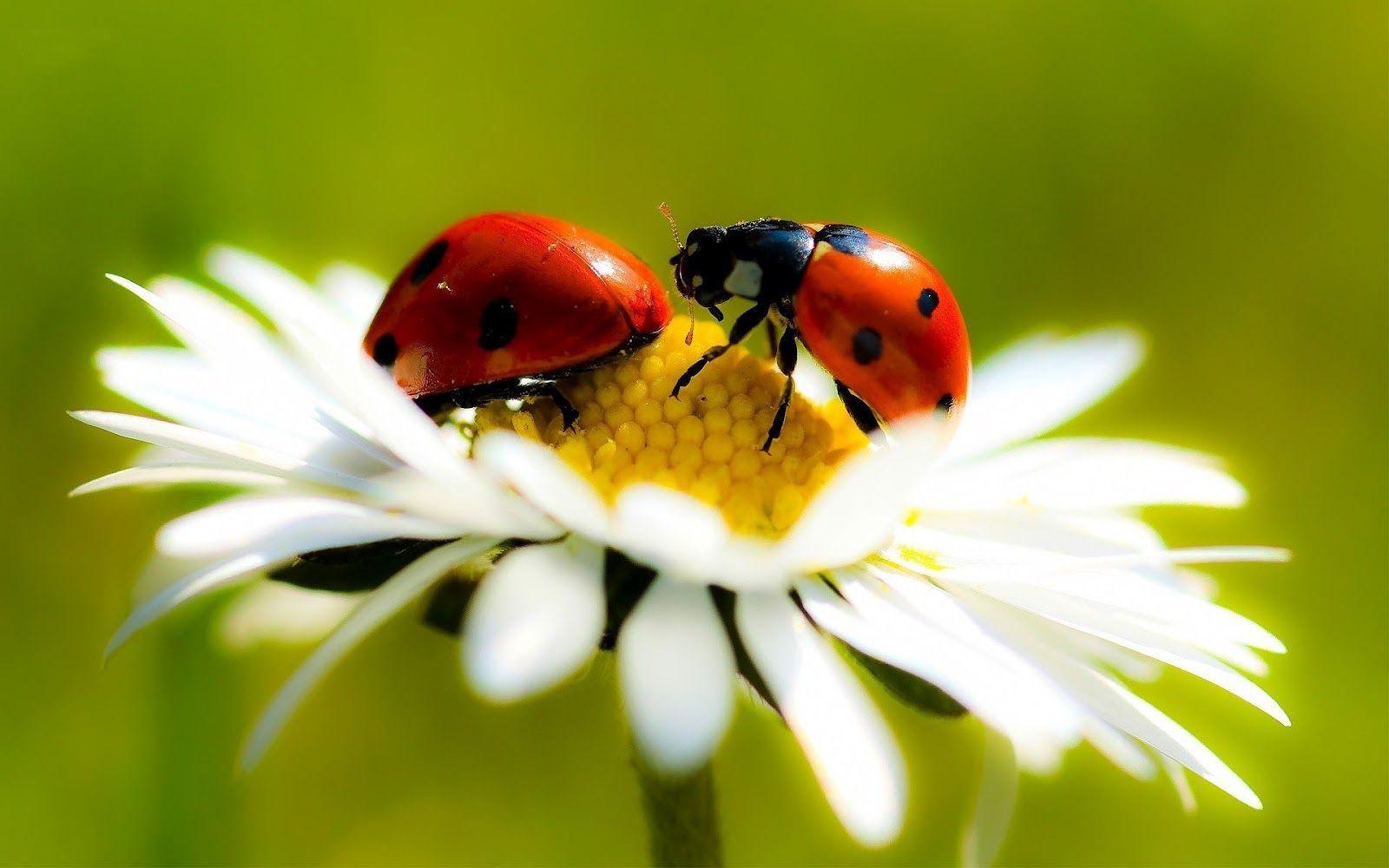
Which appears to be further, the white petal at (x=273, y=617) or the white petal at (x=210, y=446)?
the white petal at (x=273, y=617)

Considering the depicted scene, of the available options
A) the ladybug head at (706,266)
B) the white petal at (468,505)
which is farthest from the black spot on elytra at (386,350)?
the ladybug head at (706,266)

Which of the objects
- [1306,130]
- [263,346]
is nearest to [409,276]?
[263,346]

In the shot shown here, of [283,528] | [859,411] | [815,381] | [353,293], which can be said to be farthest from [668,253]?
[283,528]

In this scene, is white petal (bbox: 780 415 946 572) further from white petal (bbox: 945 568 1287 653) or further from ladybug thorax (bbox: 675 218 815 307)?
ladybug thorax (bbox: 675 218 815 307)

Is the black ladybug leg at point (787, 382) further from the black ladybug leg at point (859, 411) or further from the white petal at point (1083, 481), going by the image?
the white petal at point (1083, 481)

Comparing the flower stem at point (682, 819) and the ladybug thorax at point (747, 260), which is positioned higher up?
the ladybug thorax at point (747, 260)

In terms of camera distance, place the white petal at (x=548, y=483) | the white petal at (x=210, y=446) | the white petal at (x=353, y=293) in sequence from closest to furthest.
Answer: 1. the white petal at (x=548, y=483)
2. the white petal at (x=210, y=446)
3. the white petal at (x=353, y=293)

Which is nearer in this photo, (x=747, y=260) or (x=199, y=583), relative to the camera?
(x=199, y=583)

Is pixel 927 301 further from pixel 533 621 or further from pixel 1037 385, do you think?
pixel 533 621
